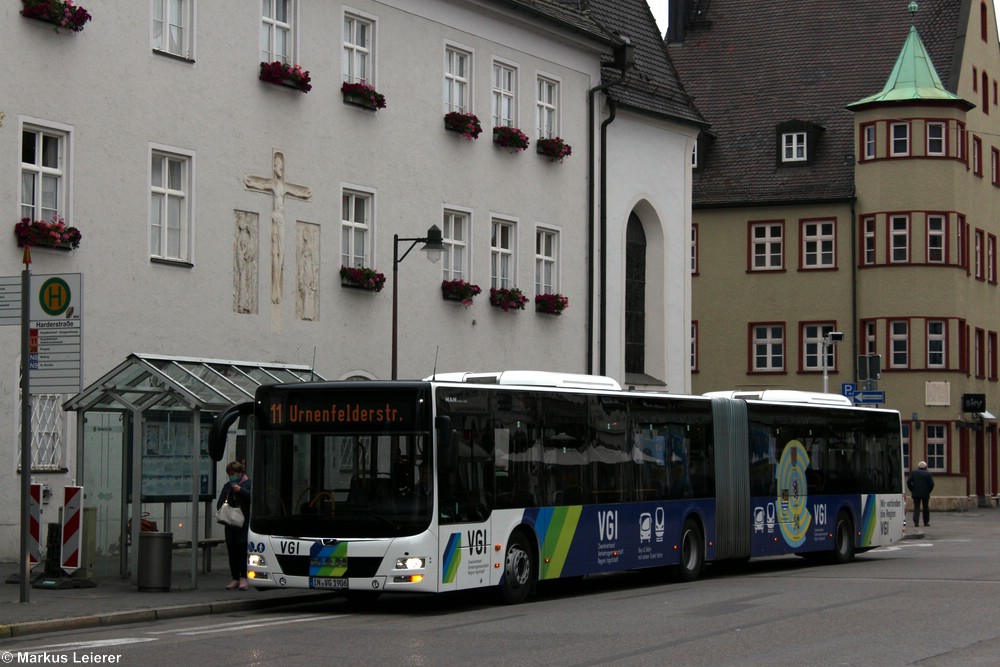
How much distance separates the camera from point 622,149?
131 ft

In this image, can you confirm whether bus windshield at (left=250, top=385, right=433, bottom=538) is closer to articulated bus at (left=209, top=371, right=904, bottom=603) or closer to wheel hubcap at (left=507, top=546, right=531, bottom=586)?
articulated bus at (left=209, top=371, right=904, bottom=603)

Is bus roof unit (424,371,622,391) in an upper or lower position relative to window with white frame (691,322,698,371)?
lower

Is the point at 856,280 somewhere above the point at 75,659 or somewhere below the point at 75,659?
above

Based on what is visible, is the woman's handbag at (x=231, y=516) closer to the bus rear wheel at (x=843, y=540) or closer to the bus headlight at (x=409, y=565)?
the bus headlight at (x=409, y=565)

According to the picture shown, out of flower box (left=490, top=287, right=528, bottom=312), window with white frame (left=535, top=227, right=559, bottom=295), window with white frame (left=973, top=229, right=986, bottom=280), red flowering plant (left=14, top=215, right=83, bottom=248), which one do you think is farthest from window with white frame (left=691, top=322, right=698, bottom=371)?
red flowering plant (left=14, top=215, right=83, bottom=248)

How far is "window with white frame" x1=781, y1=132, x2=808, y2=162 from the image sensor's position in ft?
205

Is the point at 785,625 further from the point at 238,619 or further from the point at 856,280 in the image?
the point at 856,280

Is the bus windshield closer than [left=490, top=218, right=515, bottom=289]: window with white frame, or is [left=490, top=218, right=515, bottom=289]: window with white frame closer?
the bus windshield

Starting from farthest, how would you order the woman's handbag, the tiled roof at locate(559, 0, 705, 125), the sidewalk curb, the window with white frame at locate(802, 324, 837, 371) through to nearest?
the window with white frame at locate(802, 324, 837, 371) → the tiled roof at locate(559, 0, 705, 125) → the woman's handbag → the sidewalk curb

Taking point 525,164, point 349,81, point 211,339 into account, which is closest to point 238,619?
point 211,339

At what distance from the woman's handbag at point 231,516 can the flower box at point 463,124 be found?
13815 mm

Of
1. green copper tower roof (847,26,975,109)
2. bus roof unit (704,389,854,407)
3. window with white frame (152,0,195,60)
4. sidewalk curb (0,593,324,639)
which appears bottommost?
sidewalk curb (0,593,324,639)

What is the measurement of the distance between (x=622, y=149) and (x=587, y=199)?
2.09 m

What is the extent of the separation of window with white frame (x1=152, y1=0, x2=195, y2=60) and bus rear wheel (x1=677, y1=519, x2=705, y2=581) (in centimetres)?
1084
